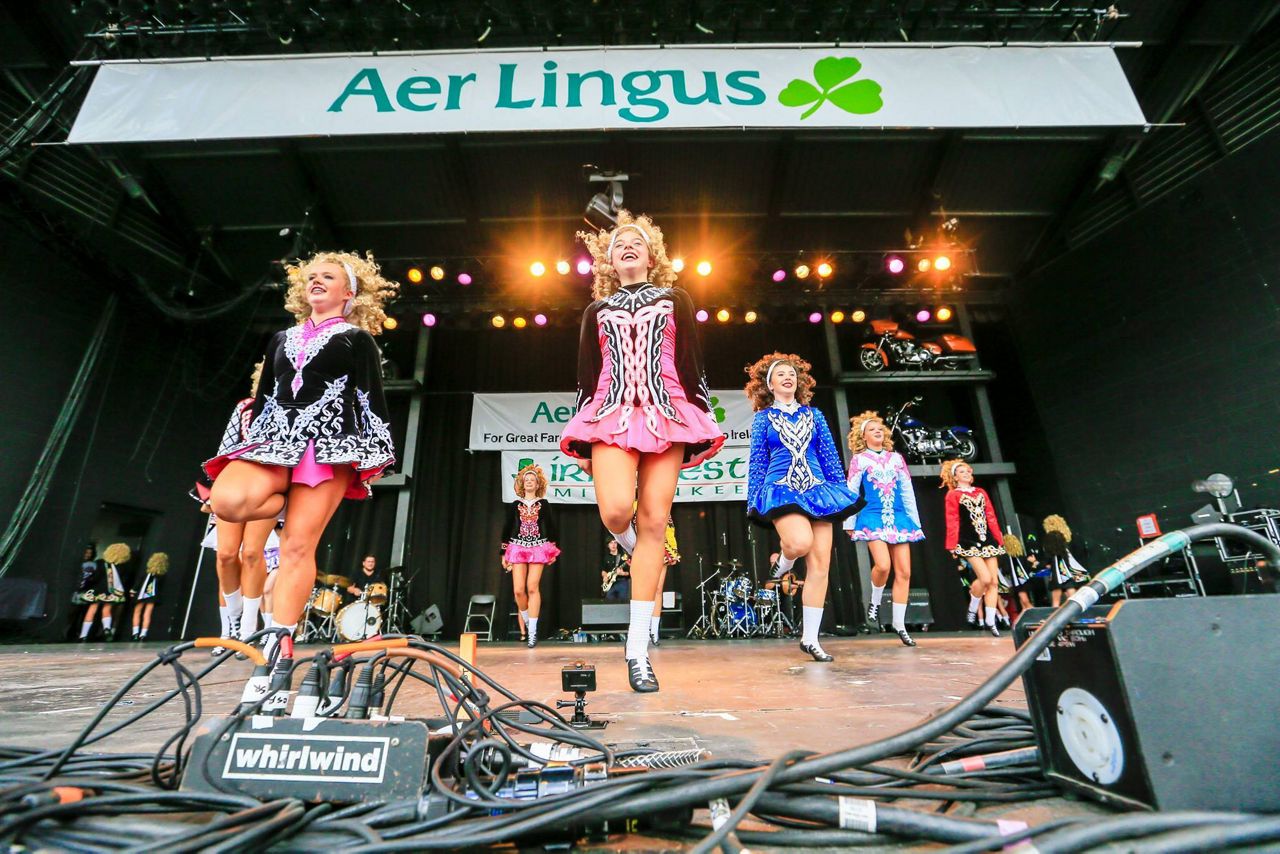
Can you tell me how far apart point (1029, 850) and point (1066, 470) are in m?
8.87

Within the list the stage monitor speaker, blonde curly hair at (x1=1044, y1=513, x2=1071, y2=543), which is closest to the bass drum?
the stage monitor speaker

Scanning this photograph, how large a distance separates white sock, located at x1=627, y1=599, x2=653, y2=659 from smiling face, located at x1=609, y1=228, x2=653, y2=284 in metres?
1.45

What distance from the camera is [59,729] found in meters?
1.47

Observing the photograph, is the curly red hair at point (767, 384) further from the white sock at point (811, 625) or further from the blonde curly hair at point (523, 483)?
the blonde curly hair at point (523, 483)

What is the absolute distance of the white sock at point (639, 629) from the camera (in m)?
2.11

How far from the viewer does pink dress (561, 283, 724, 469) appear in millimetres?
2209

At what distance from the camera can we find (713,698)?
1.88 m

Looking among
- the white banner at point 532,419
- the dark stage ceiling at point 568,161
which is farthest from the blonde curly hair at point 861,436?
the dark stage ceiling at point 568,161

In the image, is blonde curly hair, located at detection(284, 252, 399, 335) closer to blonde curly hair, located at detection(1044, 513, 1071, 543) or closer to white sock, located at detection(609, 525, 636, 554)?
white sock, located at detection(609, 525, 636, 554)

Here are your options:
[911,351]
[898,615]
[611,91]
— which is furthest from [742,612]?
[611,91]

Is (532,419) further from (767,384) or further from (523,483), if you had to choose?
(767,384)

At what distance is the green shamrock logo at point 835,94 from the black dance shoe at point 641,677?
439cm

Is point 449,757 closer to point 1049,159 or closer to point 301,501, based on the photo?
point 301,501

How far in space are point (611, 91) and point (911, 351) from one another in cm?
566
